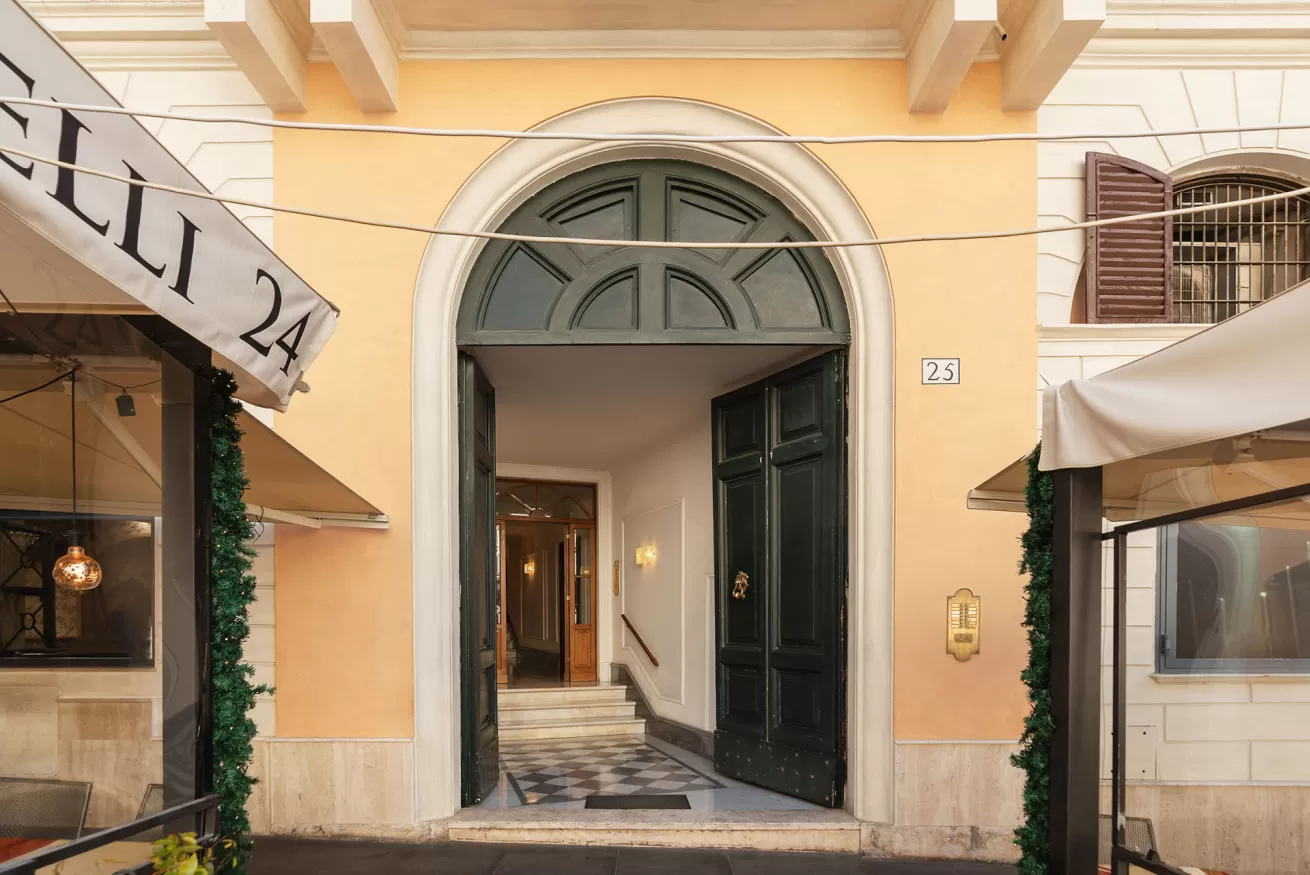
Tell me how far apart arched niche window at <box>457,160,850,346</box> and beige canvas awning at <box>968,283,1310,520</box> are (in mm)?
2345

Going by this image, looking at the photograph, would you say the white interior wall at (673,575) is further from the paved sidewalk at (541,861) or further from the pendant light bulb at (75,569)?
the pendant light bulb at (75,569)

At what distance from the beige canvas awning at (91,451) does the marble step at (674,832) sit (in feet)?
8.79

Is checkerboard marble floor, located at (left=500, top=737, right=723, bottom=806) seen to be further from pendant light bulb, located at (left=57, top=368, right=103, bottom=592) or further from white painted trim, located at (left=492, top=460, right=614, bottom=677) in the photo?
pendant light bulb, located at (left=57, top=368, right=103, bottom=592)

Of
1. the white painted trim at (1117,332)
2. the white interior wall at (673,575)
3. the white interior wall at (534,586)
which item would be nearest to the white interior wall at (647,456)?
the white interior wall at (673,575)

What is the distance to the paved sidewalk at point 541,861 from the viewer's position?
5.14 metres

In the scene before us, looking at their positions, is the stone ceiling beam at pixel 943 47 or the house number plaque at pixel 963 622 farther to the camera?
the house number plaque at pixel 963 622

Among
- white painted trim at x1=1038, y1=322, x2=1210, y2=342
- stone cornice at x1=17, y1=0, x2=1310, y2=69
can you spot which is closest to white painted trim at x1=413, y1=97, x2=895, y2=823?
stone cornice at x1=17, y1=0, x2=1310, y2=69

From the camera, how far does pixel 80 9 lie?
593 centimetres

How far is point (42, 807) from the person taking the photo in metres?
3.30

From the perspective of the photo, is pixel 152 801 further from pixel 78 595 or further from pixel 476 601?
pixel 476 601

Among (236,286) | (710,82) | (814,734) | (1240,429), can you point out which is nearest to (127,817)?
(236,286)

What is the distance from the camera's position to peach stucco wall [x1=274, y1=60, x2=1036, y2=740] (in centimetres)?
570

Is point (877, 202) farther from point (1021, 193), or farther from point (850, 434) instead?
point (850, 434)

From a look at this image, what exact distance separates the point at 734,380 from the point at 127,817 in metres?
5.32
